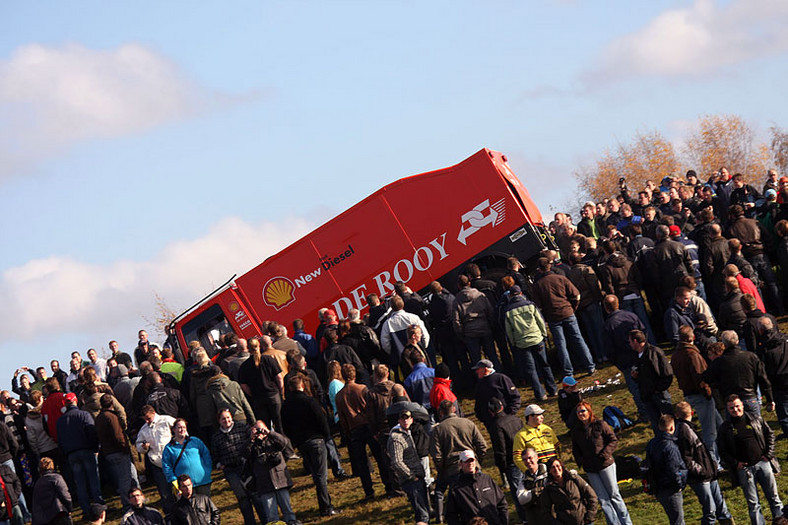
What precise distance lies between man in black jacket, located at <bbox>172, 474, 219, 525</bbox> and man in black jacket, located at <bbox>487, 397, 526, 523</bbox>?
11.4 feet

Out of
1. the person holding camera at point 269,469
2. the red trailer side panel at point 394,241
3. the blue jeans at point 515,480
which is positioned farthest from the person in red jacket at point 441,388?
the red trailer side panel at point 394,241

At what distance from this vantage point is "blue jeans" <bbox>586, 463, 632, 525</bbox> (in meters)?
11.0

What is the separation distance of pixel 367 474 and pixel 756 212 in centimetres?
873

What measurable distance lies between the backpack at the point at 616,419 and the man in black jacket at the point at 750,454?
126 inches

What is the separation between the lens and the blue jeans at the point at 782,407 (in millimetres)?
12469

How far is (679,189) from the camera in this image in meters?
20.1

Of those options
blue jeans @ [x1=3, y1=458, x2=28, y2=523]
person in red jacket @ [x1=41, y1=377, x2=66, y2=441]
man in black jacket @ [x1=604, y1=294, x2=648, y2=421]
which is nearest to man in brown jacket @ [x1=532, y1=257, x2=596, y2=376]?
man in black jacket @ [x1=604, y1=294, x2=648, y2=421]

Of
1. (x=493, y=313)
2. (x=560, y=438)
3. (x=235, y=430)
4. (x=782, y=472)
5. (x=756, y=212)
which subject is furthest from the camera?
(x=756, y=212)

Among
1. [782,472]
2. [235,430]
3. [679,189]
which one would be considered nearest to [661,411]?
[782,472]

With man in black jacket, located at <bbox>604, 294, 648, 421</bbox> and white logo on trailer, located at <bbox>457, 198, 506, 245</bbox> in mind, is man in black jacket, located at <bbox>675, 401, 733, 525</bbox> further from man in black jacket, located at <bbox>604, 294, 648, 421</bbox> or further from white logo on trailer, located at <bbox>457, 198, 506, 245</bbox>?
white logo on trailer, located at <bbox>457, 198, 506, 245</bbox>

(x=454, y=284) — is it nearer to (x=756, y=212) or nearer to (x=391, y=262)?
(x=391, y=262)

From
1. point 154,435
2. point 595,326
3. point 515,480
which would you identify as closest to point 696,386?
point 515,480

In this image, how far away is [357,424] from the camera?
43.9 feet

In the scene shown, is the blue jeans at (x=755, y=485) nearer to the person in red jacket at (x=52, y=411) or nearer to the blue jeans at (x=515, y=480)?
the blue jeans at (x=515, y=480)
